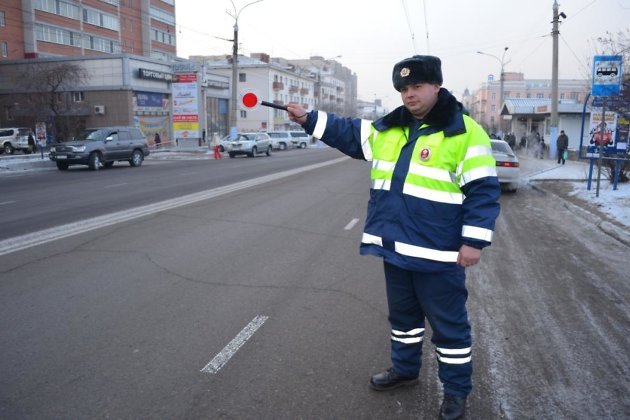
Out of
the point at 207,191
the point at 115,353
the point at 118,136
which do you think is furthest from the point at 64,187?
the point at 115,353

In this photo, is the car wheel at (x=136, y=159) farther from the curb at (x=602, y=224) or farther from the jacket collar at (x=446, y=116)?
the jacket collar at (x=446, y=116)

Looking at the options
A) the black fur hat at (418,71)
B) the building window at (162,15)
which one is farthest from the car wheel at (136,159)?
the building window at (162,15)

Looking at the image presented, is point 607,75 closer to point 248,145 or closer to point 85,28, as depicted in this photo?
point 248,145

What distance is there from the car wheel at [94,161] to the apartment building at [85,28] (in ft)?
113

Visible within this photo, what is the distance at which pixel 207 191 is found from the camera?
14.5 meters

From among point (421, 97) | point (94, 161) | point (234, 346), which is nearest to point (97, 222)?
point (234, 346)

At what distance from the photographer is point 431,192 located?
122 inches

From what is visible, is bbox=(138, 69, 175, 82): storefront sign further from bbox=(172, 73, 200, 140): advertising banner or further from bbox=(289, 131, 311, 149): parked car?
bbox=(289, 131, 311, 149): parked car

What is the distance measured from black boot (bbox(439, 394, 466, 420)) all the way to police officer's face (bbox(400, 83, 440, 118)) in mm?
1696

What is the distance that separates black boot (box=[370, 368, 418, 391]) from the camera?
3.48 metres

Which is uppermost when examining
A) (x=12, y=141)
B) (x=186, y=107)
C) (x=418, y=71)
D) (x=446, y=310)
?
(x=186, y=107)

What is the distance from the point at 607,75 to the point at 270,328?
11.2 metres

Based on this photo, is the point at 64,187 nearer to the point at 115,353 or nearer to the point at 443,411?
the point at 115,353

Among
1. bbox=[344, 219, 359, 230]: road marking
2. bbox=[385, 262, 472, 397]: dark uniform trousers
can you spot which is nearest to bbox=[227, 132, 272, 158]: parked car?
bbox=[344, 219, 359, 230]: road marking
